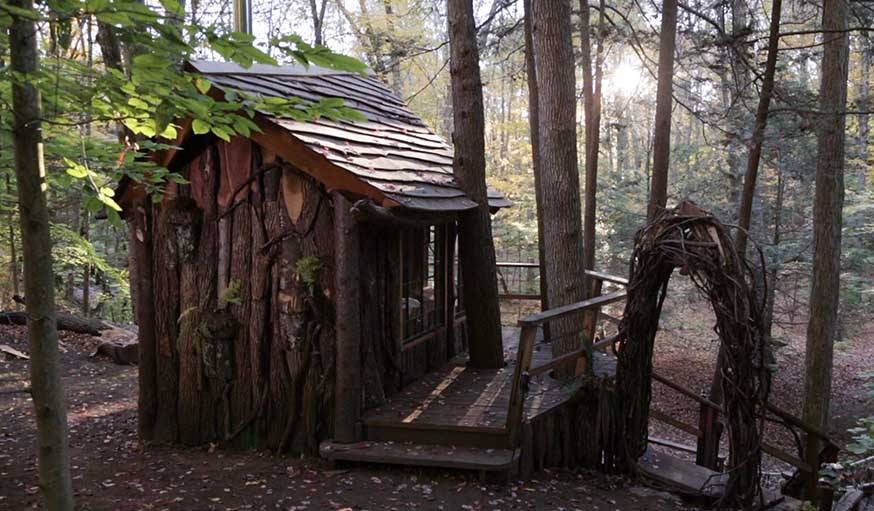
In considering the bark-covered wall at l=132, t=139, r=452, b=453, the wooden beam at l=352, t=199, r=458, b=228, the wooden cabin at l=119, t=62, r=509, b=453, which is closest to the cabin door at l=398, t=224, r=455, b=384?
the wooden cabin at l=119, t=62, r=509, b=453

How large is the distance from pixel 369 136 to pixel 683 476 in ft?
15.2

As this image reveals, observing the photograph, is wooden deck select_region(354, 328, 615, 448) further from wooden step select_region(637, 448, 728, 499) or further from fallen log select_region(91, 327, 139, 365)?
fallen log select_region(91, 327, 139, 365)

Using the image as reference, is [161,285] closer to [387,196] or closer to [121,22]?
[387,196]

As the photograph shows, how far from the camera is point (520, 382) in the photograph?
17.7 feet

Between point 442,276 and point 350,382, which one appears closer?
point 350,382

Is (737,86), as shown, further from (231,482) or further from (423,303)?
(231,482)

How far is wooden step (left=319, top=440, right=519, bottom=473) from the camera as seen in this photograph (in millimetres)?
5285

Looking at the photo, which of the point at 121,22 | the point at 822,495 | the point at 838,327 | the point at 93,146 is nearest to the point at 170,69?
the point at 121,22

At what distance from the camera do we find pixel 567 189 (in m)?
7.28

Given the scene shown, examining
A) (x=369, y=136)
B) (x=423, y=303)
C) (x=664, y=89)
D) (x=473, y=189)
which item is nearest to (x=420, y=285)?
(x=423, y=303)

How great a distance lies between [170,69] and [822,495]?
5986 millimetres

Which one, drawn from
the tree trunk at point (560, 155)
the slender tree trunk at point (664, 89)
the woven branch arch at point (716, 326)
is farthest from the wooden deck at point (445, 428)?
the slender tree trunk at point (664, 89)

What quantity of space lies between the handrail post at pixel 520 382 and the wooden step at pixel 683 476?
4.69 ft

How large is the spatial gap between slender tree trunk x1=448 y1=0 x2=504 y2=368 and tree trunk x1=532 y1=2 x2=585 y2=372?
33.7 inches
